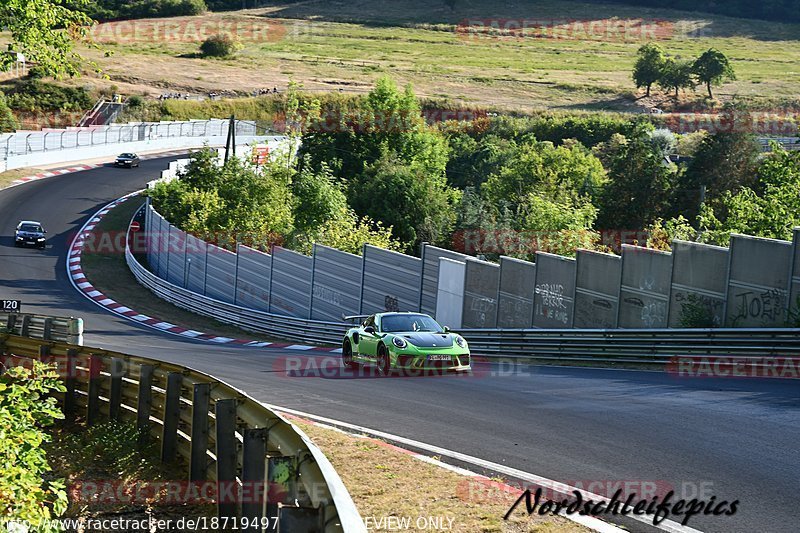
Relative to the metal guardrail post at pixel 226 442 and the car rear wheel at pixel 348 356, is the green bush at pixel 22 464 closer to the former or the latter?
the metal guardrail post at pixel 226 442

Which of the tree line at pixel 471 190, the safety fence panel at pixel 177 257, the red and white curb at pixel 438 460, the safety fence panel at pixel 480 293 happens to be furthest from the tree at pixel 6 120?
the red and white curb at pixel 438 460

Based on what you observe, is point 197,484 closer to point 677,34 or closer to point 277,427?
point 277,427

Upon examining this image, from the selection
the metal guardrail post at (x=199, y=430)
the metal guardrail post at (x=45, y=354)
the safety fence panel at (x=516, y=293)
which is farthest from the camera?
the safety fence panel at (x=516, y=293)

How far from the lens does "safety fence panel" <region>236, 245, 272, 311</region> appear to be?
118 ft

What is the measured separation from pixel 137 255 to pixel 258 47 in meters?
104

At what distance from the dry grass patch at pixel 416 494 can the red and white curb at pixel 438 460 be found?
0.10 metres

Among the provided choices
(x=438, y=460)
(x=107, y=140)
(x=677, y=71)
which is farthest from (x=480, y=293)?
(x=677, y=71)

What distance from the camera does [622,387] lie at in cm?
1712

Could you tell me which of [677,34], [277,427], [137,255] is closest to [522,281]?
[277,427]

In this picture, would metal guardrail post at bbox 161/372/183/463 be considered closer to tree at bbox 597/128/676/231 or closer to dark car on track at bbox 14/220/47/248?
dark car on track at bbox 14/220/47/248

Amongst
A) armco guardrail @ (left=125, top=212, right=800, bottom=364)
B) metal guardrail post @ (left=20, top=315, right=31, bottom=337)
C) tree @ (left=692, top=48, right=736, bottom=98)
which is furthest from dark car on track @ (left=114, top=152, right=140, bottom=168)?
tree @ (left=692, top=48, right=736, bottom=98)

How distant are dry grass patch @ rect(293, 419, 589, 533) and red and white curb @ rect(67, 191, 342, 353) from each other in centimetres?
1714

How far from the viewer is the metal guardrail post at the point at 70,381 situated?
15750 millimetres

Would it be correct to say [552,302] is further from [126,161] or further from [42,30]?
[126,161]
